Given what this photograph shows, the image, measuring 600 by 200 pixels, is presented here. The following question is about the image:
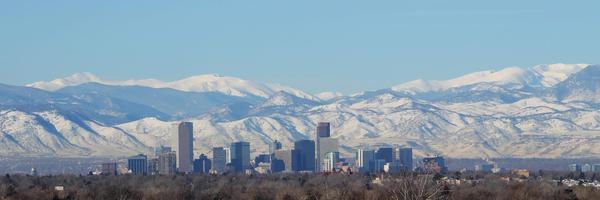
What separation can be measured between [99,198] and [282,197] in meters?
15.8

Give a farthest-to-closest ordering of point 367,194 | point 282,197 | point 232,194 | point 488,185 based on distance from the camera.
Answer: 1. point 488,185
2. point 232,194
3. point 282,197
4. point 367,194

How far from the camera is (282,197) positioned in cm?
14062

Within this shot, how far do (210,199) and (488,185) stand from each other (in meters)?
34.4

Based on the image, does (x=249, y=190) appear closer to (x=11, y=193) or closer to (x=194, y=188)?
(x=194, y=188)

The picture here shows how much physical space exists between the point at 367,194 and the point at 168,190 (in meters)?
23.6

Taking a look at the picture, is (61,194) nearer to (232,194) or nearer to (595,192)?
(232,194)

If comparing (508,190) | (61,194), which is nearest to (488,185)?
(508,190)

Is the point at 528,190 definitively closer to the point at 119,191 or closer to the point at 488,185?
the point at 488,185

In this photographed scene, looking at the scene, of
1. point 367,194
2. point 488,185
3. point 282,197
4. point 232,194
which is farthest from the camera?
point 488,185

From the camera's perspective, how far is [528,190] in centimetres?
14238

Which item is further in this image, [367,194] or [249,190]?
[249,190]

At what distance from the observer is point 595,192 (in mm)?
137125

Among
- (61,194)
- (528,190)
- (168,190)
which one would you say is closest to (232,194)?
(168,190)

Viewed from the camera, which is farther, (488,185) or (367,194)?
(488,185)
